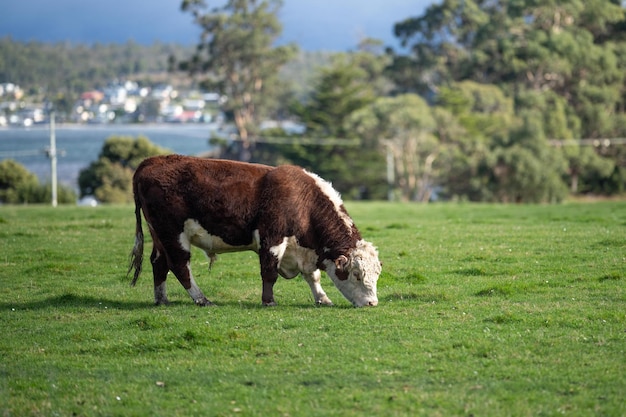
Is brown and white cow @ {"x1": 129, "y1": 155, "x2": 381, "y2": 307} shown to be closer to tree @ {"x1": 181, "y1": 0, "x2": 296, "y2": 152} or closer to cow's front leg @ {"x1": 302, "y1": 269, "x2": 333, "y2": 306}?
cow's front leg @ {"x1": 302, "y1": 269, "x2": 333, "y2": 306}

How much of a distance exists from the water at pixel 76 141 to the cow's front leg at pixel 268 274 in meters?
77.4

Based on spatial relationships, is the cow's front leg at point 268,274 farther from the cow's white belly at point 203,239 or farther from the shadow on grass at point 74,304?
the shadow on grass at point 74,304

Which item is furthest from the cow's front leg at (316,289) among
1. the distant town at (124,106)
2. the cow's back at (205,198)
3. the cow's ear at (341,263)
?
the distant town at (124,106)

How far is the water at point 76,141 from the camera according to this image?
9362 cm

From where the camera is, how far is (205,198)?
43.9 feet

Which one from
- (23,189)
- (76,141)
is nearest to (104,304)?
(23,189)

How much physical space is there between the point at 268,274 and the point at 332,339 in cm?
256

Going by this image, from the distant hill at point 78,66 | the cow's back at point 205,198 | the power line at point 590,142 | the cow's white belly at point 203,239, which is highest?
the distant hill at point 78,66

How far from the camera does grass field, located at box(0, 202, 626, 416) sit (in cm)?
868

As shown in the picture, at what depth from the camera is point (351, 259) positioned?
13.1 metres

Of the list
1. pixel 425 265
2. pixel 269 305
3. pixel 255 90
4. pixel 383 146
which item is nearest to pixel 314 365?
pixel 269 305

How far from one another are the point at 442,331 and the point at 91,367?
4.10 meters

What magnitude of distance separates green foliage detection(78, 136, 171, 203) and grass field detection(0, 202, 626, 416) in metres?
46.4

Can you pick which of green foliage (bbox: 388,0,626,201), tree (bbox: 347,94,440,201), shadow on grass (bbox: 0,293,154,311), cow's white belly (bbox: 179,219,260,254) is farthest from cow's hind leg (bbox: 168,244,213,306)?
tree (bbox: 347,94,440,201)
